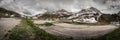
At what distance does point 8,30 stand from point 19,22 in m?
0.50

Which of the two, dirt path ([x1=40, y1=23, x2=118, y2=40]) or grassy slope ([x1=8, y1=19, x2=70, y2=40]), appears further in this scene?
dirt path ([x1=40, y1=23, x2=118, y2=40])

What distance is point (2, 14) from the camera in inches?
419

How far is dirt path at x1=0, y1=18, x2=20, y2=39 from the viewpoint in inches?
411

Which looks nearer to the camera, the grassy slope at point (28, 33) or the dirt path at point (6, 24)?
the grassy slope at point (28, 33)

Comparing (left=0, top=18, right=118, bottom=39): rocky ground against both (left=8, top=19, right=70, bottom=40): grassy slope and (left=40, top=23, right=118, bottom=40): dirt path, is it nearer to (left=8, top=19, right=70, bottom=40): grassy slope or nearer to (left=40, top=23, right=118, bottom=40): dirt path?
(left=40, top=23, right=118, bottom=40): dirt path

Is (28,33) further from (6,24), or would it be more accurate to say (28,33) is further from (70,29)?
(70,29)

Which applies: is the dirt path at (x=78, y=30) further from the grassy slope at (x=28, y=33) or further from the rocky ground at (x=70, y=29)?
the grassy slope at (x=28, y=33)

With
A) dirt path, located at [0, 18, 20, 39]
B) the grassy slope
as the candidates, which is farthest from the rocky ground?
the grassy slope

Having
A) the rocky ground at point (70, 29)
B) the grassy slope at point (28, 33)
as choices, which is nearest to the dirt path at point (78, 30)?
the rocky ground at point (70, 29)

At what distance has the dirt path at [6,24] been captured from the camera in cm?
1045

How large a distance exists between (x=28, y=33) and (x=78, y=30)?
180 cm

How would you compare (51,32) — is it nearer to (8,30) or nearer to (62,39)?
(62,39)

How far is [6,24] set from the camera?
1053cm

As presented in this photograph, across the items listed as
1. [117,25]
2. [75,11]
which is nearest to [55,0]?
[75,11]
